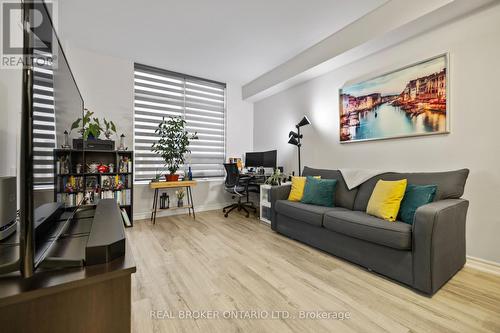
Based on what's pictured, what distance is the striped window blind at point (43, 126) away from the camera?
0.68 m

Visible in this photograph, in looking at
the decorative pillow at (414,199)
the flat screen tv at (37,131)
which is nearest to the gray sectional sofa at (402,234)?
the decorative pillow at (414,199)

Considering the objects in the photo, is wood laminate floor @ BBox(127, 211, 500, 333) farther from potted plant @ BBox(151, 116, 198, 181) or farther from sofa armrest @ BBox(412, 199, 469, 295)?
potted plant @ BBox(151, 116, 198, 181)

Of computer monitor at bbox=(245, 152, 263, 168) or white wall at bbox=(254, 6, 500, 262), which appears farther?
computer monitor at bbox=(245, 152, 263, 168)

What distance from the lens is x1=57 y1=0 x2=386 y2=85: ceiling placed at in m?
2.33

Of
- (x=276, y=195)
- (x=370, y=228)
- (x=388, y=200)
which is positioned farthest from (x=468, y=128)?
(x=276, y=195)

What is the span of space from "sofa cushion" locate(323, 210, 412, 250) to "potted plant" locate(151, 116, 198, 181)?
2584mm

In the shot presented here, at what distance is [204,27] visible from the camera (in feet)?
8.92

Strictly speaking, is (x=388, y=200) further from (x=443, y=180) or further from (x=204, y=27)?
(x=204, y=27)

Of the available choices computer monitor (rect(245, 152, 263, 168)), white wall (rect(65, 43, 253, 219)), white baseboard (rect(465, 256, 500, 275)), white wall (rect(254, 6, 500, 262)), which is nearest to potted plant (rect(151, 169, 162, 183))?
white wall (rect(65, 43, 253, 219))

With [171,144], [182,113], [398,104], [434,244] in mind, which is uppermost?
[182,113]

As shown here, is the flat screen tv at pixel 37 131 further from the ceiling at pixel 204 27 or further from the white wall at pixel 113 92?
the white wall at pixel 113 92

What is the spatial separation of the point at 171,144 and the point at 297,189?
2200 mm

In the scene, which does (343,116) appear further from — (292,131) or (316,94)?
(292,131)

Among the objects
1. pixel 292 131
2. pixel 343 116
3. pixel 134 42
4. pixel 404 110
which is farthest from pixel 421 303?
pixel 134 42
